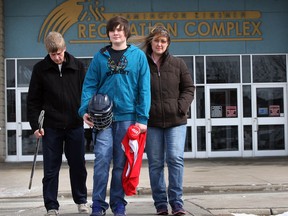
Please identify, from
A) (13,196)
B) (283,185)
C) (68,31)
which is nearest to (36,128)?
(13,196)

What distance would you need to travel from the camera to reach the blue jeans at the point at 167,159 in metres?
5.64

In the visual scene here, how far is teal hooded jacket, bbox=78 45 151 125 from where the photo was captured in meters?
5.20

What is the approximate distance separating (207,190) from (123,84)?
197 inches

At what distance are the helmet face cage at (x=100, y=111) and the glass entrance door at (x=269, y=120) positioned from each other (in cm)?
1294

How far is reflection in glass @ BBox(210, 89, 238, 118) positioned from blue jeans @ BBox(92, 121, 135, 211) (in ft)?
40.6

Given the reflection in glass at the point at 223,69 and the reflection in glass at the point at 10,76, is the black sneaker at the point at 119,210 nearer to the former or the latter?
the reflection in glass at the point at 223,69

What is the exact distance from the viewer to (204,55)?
1741 cm

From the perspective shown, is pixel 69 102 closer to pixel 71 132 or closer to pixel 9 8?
pixel 71 132

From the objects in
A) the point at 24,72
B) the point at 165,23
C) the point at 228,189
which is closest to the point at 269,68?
the point at 165,23

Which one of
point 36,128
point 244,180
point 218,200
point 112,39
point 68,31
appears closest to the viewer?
point 112,39

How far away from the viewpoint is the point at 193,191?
966cm

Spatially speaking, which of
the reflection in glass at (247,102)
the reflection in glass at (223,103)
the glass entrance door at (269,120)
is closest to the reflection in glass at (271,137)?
the glass entrance door at (269,120)

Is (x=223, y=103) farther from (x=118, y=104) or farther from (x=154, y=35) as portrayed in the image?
(x=118, y=104)

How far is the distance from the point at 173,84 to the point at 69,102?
1.14 meters
